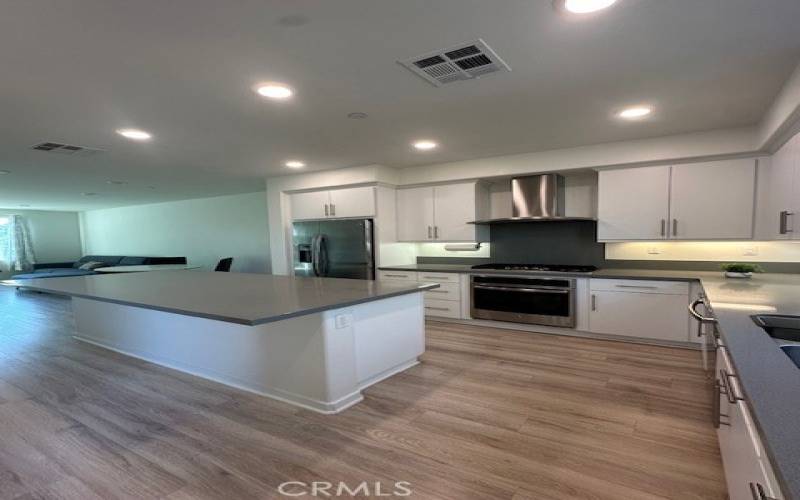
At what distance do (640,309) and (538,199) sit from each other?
1.56 metres

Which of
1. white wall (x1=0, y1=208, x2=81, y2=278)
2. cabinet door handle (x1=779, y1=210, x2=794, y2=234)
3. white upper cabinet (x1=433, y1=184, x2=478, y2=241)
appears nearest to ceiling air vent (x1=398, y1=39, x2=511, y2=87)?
cabinet door handle (x1=779, y1=210, x2=794, y2=234)

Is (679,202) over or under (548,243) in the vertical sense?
over

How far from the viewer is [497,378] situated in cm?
313

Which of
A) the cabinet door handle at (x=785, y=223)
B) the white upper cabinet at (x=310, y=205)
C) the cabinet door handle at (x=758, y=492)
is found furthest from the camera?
the white upper cabinet at (x=310, y=205)

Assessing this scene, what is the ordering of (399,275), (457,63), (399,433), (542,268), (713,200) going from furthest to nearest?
1. (399,275)
2. (542,268)
3. (713,200)
4. (399,433)
5. (457,63)

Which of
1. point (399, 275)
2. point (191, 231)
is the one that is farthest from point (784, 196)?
point (191, 231)

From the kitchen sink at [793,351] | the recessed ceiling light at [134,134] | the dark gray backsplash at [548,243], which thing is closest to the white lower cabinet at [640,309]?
the dark gray backsplash at [548,243]

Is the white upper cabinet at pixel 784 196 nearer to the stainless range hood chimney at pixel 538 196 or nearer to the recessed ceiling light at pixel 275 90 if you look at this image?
the stainless range hood chimney at pixel 538 196

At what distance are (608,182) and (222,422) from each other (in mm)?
4206

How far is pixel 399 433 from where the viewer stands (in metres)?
2.31

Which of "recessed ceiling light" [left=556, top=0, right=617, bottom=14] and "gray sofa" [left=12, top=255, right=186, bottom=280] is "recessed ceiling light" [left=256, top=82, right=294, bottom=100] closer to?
"recessed ceiling light" [left=556, top=0, right=617, bottom=14]

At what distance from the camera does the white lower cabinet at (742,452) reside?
97 cm

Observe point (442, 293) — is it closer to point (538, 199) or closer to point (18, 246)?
point (538, 199)

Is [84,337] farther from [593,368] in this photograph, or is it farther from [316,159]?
[593,368]
